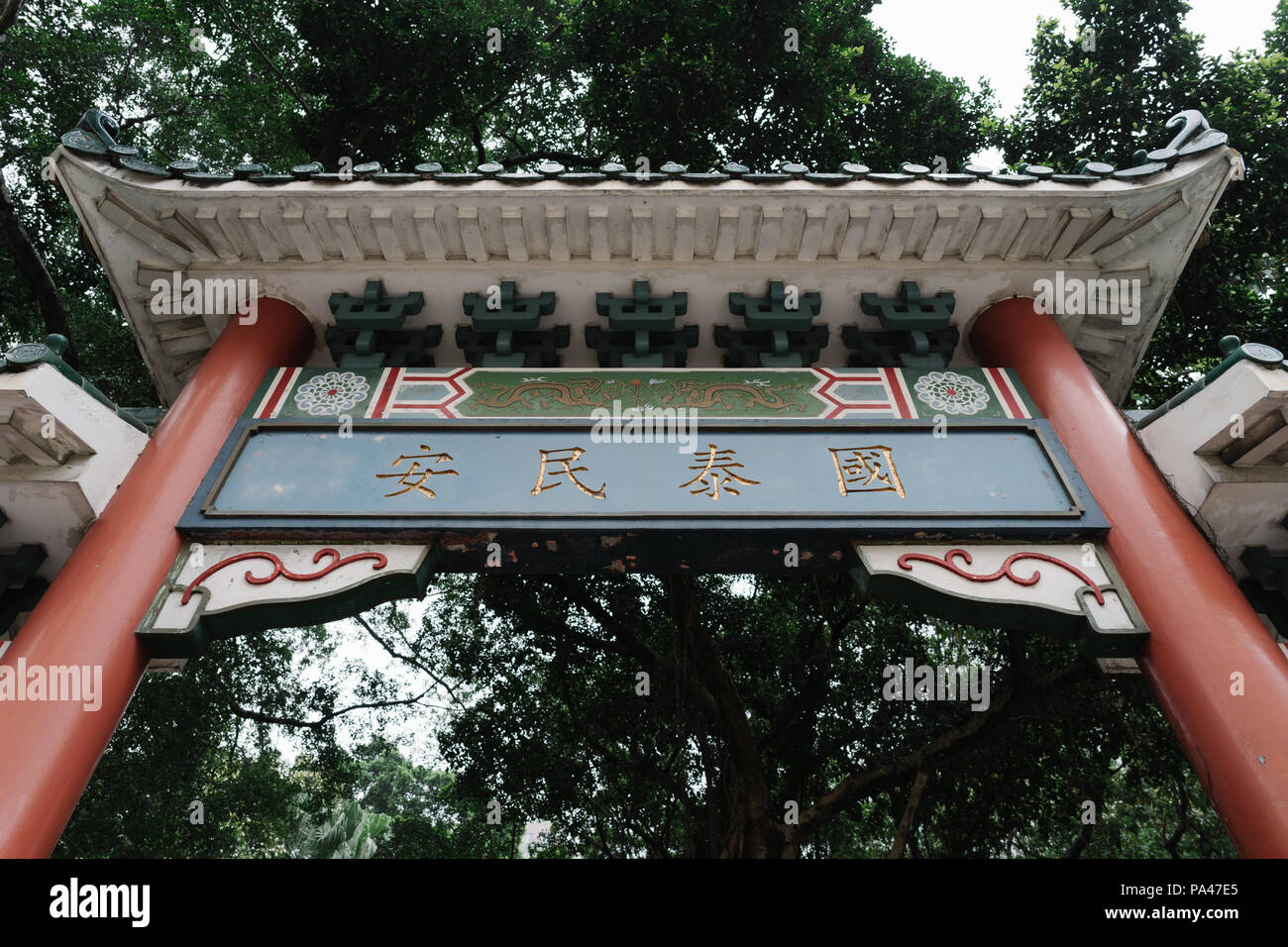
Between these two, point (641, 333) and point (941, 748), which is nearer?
point (641, 333)

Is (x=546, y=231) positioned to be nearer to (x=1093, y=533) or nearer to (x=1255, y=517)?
(x=1093, y=533)

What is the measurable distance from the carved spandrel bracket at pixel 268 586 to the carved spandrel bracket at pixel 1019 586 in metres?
1.98

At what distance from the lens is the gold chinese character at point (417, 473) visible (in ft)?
13.2

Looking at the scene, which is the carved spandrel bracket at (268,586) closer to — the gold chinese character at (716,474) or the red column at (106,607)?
the red column at (106,607)

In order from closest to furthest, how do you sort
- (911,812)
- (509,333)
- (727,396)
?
(727,396)
(509,333)
(911,812)

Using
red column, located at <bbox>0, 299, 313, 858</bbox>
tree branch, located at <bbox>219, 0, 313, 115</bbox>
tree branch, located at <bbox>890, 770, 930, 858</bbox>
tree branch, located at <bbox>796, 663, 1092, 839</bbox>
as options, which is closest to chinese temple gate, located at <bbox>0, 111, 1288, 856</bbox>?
red column, located at <bbox>0, 299, 313, 858</bbox>

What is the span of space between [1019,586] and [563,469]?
2.01 m

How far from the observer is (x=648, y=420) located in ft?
14.5

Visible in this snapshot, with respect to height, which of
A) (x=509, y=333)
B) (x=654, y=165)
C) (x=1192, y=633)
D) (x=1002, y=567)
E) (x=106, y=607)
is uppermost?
(x=654, y=165)

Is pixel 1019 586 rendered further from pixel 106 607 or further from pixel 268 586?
pixel 106 607

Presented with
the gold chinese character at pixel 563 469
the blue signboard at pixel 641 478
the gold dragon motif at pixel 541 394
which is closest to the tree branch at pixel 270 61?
the gold dragon motif at pixel 541 394

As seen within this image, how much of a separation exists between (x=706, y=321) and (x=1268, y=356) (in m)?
2.64

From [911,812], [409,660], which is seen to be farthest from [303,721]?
[911,812]
